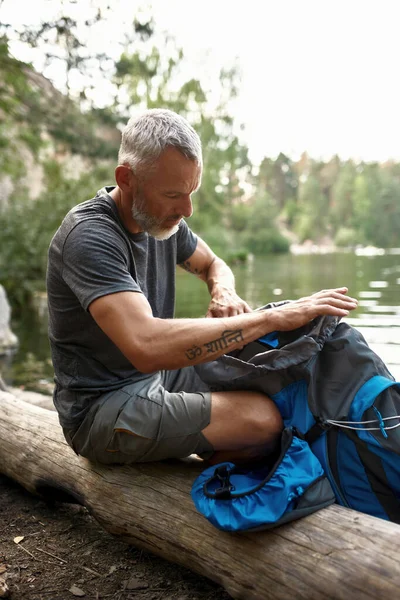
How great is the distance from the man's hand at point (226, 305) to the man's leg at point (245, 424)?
19.6 inches

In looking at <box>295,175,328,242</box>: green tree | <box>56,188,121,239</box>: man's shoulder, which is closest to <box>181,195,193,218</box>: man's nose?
<box>56,188,121,239</box>: man's shoulder

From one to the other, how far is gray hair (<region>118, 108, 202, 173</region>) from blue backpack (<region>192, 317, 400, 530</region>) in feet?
2.75

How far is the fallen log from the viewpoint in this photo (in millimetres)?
1755

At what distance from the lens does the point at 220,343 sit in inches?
87.8

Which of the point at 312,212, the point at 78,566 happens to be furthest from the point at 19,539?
the point at 312,212

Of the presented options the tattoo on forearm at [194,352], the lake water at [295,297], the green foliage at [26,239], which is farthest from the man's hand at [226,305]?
the green foliage at [26,239]

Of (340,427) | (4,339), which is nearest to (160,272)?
(340,427)

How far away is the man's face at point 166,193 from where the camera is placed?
2.32 metres

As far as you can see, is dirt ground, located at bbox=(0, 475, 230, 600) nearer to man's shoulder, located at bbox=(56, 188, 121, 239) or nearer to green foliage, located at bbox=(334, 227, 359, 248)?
man's shoulder, located at bbox=(56, 188, 121, 239)

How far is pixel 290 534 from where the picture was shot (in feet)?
6.38

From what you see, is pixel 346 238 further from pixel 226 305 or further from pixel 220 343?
pixel 220 343

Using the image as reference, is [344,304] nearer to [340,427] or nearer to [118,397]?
[340,427]

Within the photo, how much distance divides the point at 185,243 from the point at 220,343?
1000 mm

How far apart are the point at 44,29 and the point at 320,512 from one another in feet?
29.7
